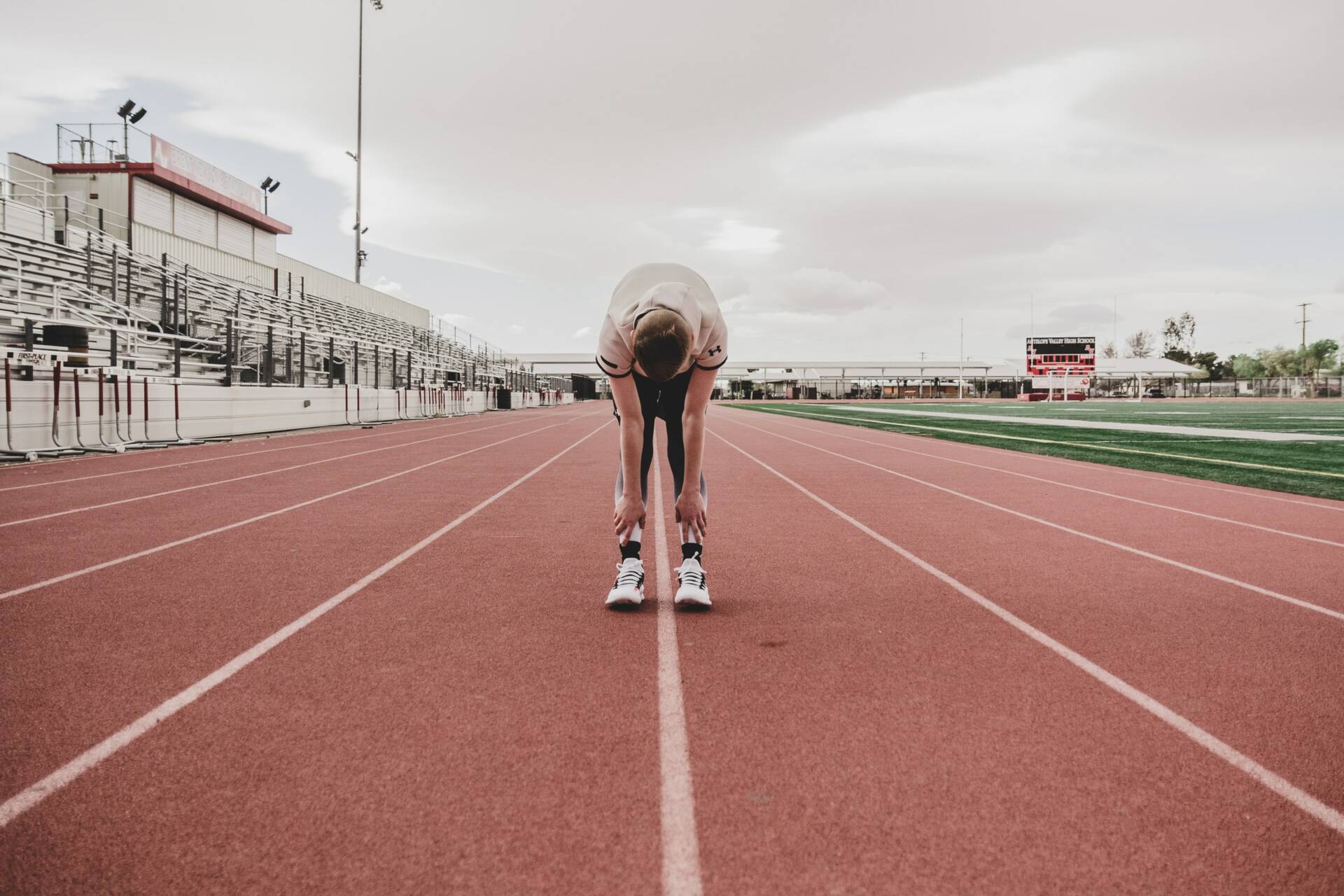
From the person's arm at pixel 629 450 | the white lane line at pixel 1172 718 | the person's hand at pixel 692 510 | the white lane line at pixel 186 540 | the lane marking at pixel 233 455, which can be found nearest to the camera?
the white lane line at pixel 1172 718

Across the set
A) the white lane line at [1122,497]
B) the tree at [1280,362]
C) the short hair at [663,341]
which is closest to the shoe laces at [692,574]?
the short hair at [663,341]

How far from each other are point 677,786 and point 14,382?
12.5 m

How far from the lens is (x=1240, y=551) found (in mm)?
5387

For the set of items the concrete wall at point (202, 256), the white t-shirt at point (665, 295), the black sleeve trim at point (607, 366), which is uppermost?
the concrete wall at point (202, 256)

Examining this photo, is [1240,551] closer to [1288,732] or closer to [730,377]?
[1288,732]

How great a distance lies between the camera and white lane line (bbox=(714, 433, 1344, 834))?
2.08 metres

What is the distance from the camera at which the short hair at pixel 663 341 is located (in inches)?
109

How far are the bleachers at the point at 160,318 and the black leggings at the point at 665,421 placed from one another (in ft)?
38.9

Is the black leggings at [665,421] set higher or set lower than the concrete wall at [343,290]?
lower

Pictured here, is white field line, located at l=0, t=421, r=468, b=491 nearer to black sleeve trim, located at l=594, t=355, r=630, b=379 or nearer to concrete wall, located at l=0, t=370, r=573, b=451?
concrete wall, located at l=0, t=370, r=573, b=451

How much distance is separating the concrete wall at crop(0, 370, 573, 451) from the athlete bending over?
11095 mm

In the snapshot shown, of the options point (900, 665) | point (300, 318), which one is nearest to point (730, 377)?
point (300, 318)

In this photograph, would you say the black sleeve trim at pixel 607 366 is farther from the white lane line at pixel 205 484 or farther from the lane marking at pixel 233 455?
the lane marking at pixel 233 455

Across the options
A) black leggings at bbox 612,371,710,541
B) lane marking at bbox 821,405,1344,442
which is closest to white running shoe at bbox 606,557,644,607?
black leggings at bbox 612,371,710,541
